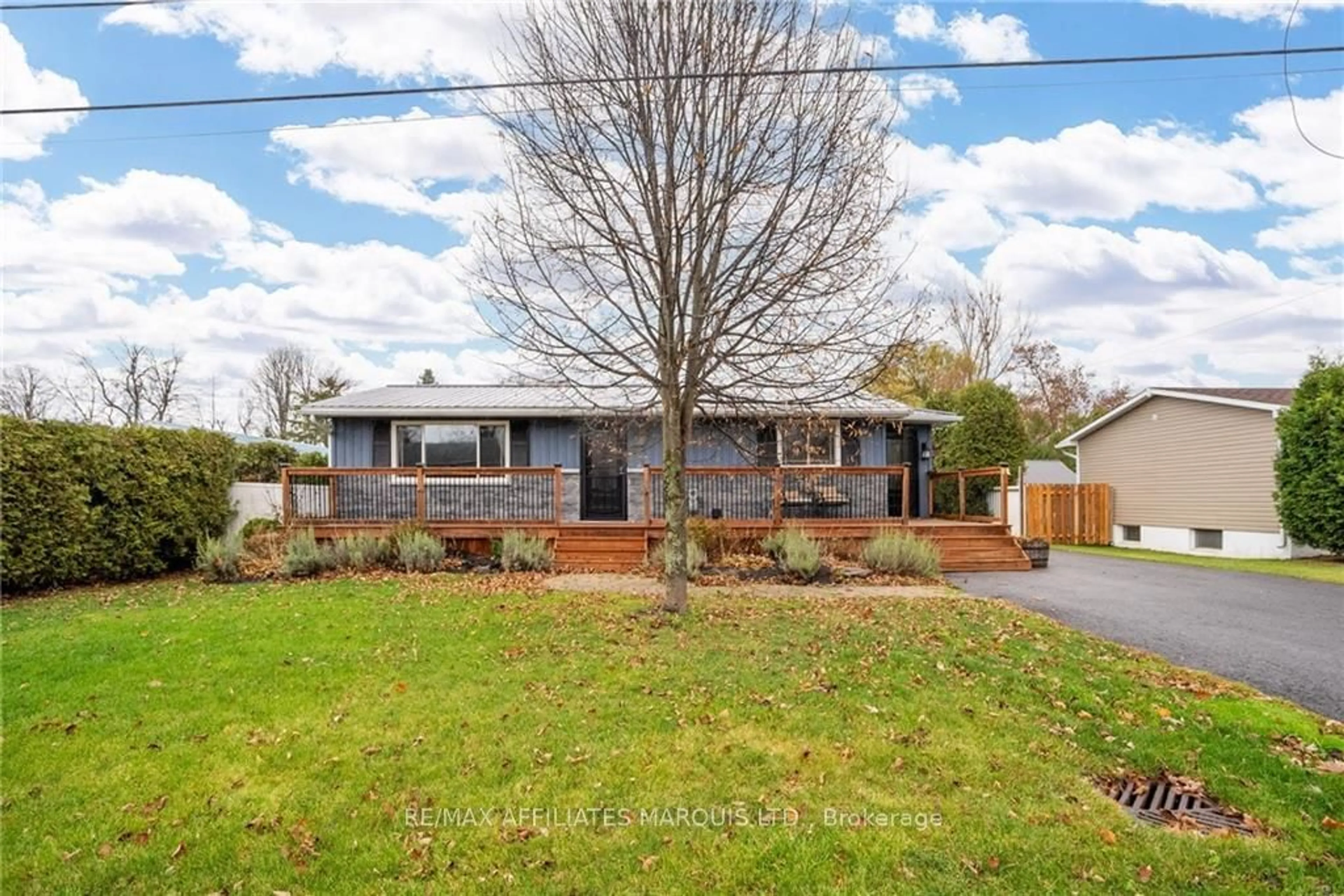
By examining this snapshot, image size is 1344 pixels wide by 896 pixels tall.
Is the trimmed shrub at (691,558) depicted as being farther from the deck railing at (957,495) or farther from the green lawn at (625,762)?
the deck railing at (957,495)

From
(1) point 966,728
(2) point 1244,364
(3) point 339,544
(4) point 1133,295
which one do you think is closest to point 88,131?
(3) point 339,544

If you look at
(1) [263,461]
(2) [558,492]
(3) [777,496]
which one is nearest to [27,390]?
(1) [263,461]

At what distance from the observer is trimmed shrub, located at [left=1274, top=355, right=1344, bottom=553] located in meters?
13.7

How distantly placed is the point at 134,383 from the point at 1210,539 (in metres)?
40.9

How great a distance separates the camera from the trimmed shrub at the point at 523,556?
11500 mm

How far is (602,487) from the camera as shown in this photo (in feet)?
50.8

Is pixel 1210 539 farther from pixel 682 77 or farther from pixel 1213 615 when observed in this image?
pixel 682 77

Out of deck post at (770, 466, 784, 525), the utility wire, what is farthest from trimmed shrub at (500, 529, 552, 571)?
the utility wire

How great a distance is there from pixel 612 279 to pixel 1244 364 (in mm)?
29012

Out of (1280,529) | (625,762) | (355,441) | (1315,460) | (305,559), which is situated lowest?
(625,762)

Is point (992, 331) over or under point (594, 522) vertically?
over

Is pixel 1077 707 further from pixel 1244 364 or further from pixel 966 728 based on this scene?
pixel 1244 364

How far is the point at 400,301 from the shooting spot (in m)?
21.3

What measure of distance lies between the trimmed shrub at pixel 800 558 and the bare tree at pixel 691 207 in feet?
10.5
